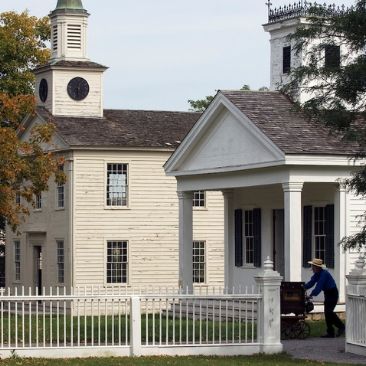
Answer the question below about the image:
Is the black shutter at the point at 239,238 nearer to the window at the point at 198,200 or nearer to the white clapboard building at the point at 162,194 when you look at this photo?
the white clapboard building at the point at 162,194

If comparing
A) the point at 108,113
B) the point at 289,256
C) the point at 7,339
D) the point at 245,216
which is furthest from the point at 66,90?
the point at 7,339

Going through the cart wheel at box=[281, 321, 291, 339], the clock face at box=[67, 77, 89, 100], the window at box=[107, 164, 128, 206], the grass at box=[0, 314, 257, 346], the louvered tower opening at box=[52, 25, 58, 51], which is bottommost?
the cart wheel at box=[281, 321, 291, 339]

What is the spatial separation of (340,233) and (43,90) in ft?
64.9

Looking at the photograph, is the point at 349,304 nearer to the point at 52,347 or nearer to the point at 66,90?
the point at 52,347

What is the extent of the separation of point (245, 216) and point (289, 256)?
→ 7.03 meters

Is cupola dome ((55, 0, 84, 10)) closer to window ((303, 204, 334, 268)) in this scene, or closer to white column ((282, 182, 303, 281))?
window ((303, 204, 334, 268))

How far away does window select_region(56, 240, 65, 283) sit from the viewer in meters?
45.2

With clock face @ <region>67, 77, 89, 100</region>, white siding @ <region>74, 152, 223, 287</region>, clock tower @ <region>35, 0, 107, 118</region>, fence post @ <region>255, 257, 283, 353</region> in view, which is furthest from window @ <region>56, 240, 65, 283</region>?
fence post @ <region>255, 257, 283, 353</region>

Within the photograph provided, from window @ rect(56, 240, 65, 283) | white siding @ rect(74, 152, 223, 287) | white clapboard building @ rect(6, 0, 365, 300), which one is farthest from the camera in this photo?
window @ rect(56, 240, 65, 283)

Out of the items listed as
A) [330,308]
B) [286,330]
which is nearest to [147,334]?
[286,330]

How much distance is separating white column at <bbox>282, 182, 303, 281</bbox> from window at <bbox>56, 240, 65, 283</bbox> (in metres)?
16.4

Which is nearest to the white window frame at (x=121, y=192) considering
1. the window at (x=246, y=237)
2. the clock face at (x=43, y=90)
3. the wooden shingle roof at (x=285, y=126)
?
the clock face at (x=43, y=90)

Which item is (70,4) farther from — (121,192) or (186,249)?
(186,249)

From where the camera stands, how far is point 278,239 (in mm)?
35562
